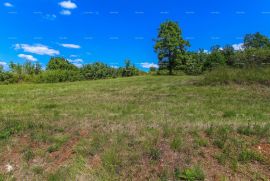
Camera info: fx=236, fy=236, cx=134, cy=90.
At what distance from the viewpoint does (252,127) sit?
4.57 m

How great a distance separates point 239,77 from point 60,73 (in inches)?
1032

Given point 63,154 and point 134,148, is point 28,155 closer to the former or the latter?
point 63,154

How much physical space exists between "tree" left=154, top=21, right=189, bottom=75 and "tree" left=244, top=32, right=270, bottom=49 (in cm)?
2436

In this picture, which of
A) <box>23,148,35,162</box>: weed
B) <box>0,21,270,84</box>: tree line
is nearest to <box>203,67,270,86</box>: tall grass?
<box>23,148,35,162</box>: weed

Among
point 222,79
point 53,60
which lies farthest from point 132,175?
point 53,60

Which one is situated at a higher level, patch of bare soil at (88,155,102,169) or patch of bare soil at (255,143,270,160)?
patch of bare soil at (255,143,270,160)

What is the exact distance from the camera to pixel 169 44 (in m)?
34.2

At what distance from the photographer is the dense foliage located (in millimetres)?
31969

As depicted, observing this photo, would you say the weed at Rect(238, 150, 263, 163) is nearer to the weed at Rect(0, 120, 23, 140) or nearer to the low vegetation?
the low vegetation

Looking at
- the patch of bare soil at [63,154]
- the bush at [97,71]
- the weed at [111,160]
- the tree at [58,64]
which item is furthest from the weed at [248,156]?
the tree at [58,64]

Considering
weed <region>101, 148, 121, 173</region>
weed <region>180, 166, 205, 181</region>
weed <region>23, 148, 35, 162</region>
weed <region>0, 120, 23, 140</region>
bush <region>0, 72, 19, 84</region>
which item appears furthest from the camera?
bush <region>0, 72, 19, 84</region>

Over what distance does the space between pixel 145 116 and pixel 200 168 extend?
8.85 ft

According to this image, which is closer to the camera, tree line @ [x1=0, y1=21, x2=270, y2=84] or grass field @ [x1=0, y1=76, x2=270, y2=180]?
grass field @ [x1=0, y1=76, x2=270, y2=180]

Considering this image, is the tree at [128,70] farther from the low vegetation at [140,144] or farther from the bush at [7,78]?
the low vegetation at [140,144]
